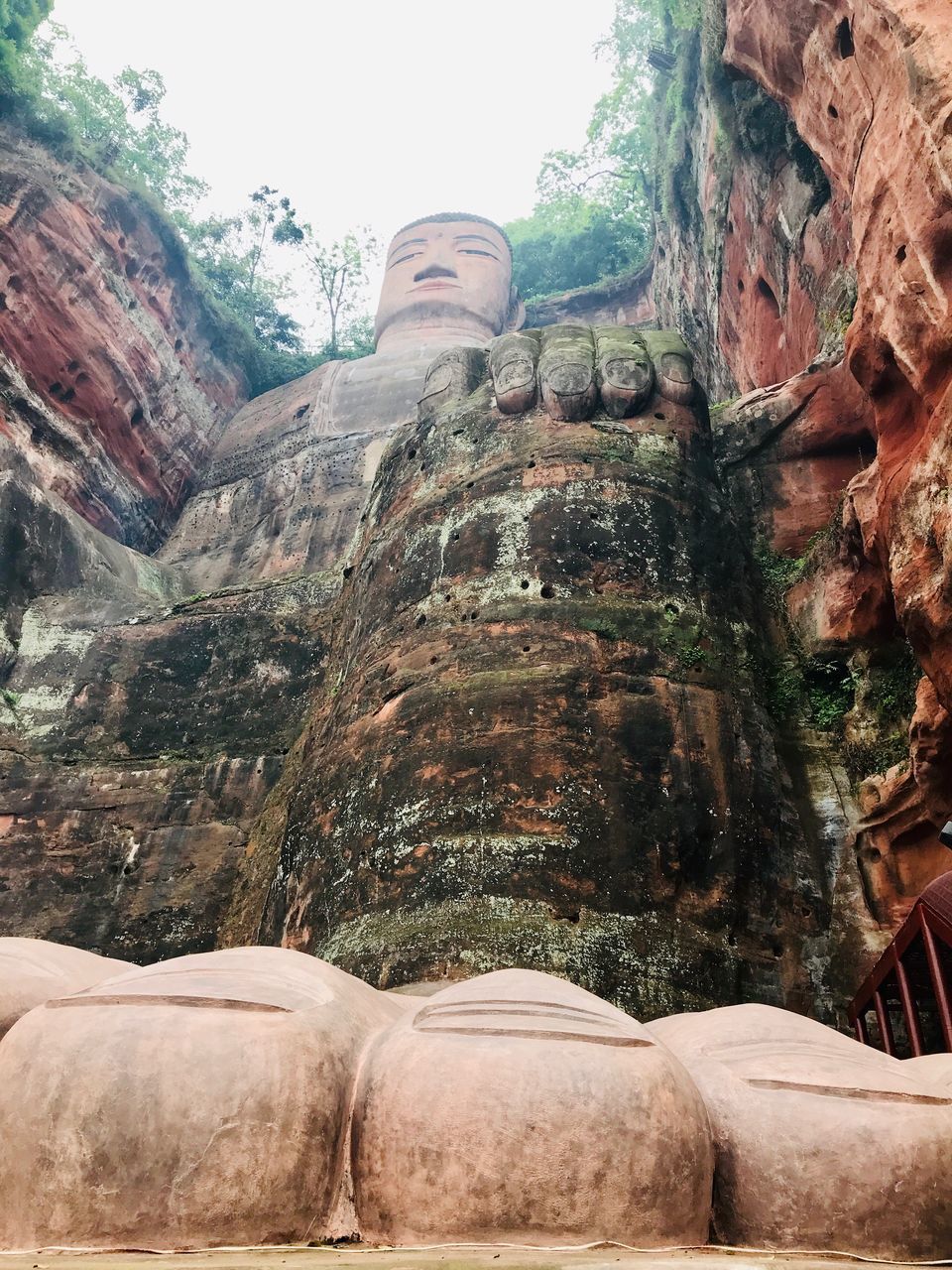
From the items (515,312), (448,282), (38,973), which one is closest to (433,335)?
(448,282)

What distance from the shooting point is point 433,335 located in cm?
2134

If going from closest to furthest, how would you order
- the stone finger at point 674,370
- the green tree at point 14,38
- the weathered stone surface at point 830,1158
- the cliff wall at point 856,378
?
1. the weathered stone surface at point 830,1158
2. the cliff wall at point 856,378
3. the stone finger at point 674,370
4. the green tree at point 14,38

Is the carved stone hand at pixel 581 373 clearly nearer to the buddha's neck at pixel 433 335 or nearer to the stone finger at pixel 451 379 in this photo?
the stone finger at pixel 451 379

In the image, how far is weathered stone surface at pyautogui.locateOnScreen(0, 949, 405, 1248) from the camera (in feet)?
6.23

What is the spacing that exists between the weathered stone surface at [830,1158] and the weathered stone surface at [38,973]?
4.96 feet

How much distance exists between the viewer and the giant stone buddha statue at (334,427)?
52.7 feet

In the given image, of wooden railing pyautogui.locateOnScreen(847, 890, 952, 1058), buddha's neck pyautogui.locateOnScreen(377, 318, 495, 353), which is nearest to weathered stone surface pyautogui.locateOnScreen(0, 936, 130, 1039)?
wooden railing pyautogui.locateOnScreen(847, 890, 952, 1058)

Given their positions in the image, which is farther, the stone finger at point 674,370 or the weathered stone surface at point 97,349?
the weathered stone surface at point 97,349

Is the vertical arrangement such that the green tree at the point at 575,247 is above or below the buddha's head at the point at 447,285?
above

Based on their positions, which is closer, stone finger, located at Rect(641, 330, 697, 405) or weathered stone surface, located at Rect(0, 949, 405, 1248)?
weathered stone surface, located at Rect(0, 949, 405, 1248)

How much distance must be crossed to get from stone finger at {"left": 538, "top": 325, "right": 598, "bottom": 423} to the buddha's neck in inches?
502

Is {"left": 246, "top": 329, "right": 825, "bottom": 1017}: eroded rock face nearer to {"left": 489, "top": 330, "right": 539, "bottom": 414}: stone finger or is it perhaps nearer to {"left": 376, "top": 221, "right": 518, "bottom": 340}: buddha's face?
{"left": 489, "top": 330, "right": 539, "bottom": 414}: stone finger

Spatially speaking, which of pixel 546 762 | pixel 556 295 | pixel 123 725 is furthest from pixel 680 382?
pixel 556 295

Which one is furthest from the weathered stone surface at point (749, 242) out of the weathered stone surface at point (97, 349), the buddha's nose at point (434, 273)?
the weathered stone surface at point (97, 349)
